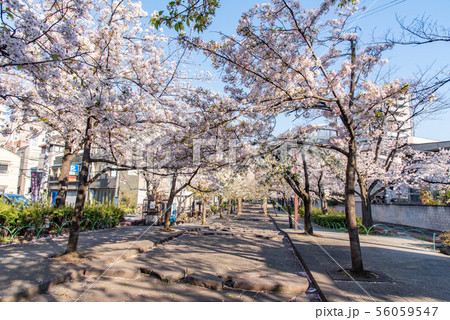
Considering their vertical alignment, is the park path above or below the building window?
below

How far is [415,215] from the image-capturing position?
2052cm

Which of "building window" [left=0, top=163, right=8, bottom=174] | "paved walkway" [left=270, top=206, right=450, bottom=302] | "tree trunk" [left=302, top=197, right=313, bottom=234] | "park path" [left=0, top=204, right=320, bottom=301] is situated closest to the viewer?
"paved walkway" [left=270, top=206, right=450, bottom=302]

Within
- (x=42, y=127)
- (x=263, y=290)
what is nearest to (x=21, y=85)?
(x=42, y=127)

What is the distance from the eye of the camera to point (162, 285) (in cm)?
558

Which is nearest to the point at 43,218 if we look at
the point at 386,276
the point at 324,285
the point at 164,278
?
the point at 164,278

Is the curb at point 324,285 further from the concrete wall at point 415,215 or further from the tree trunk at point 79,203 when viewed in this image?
the concrete wall at point 415,215

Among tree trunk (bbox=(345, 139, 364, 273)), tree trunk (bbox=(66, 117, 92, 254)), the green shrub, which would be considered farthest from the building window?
tree trunk (bbox=(345, 139, 364, 273))

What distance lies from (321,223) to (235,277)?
19.4 m

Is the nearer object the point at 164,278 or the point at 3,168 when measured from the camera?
the point at 164,278

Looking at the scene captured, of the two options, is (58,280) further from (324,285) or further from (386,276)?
(386,276)

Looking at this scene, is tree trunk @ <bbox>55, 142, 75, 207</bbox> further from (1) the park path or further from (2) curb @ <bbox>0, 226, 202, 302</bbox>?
(2) curb @ <bbox>0, 226, 202, 302</bbox>

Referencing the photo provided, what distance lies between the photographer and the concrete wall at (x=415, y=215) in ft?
57.3

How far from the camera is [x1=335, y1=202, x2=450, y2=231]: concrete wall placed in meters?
17.5

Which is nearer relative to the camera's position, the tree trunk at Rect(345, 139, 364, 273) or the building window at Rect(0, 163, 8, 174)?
the tree trunk at Rect(345, 139, 364, 273)
